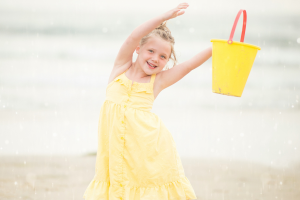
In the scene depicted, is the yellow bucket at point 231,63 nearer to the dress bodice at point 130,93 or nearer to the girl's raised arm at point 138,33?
the girl's raised arm at point 138,33

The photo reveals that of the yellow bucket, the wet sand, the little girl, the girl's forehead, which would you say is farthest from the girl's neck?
the wet sand

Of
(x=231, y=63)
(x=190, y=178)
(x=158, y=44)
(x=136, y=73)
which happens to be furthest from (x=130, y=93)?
(x=190, y=178)

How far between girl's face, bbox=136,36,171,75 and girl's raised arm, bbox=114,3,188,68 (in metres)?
0.06

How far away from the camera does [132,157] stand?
4.56ft

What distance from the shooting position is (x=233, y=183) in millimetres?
2611

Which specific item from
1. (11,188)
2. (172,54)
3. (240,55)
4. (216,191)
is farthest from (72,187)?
(240,55)

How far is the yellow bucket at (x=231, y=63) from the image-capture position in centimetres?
126

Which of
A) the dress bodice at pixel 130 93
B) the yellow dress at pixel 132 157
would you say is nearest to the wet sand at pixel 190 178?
the yellow dress at pixel 132 157

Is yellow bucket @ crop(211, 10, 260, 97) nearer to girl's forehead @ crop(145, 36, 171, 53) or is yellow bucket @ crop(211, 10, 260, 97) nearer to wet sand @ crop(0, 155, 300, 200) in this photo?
girl's forehead @ crop(145, 36, 171, 53)

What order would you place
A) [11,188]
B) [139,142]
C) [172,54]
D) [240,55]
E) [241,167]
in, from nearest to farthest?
1. [240,55]
2. [139,142]
3. [172,54]
4. [11,188]
5. [241,167]

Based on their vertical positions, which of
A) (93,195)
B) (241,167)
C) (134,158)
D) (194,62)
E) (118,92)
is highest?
(194,62)

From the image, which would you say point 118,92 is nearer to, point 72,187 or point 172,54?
point 172,54

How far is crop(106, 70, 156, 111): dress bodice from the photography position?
56.1 inches

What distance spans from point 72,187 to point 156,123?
1.31m
